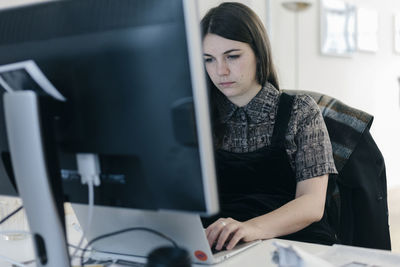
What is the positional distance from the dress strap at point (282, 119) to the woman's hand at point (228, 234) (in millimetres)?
410

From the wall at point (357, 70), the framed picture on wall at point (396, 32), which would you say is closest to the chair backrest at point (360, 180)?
the wall at point (357, 70)

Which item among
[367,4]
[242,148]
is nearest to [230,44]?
[242,148]

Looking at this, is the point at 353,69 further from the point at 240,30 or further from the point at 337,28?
the point at 240,30

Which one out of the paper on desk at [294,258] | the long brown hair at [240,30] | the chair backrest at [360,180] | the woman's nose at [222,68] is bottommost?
the chair backrest at [360,180]

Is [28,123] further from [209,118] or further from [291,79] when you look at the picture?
[291,79]

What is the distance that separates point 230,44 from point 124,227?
687 mm

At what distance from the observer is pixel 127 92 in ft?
2.09

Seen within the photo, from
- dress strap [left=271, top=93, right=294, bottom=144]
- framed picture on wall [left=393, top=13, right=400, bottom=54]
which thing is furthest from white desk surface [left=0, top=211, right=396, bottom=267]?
framed picture on wall [left=393, top=13, right=400, bottom=54]

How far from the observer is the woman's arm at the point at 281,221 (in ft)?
3.12

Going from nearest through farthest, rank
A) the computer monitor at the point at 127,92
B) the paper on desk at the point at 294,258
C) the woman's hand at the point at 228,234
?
the computer monitor at the point at 127,92, the paper on desk at the point at 294,258, the woman's hand at the point at 228,234

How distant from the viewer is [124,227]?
0.85 meters

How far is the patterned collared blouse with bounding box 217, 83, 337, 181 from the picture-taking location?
1.29 metres

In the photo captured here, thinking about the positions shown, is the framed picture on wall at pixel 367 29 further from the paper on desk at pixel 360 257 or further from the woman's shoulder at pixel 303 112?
the paper on desk at pixel 360 257

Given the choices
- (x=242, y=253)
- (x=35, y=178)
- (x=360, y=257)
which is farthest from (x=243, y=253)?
(x=35, y=178)
